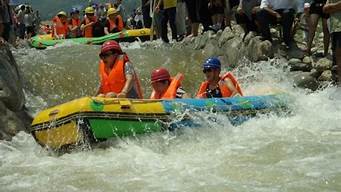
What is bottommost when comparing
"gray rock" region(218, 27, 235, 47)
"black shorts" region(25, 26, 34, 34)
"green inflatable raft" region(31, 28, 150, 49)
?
"black shorts" region(25, 26, 34, 34)

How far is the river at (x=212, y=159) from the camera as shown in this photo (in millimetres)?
4828

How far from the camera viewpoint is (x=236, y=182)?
189 inches

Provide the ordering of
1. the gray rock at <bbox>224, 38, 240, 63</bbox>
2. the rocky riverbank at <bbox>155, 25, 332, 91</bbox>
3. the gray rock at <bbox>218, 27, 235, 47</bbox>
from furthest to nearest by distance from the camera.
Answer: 1. the gray rock at <bbox>218, 27, 235, 47</bbox>
2. the gray rock at <bbox>224, 38, 240, 63</bbox>
3. the rocky riverbank at <bbox>155, 25, 332, 91</bbox>

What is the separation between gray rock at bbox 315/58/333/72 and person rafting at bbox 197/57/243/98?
8.12ft

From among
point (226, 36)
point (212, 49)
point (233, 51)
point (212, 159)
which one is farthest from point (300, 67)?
point (212, 159)

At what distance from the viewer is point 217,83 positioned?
789 centimetres

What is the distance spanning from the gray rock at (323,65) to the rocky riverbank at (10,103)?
4.78 metres

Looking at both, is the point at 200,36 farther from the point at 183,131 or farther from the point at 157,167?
the point at 157,167

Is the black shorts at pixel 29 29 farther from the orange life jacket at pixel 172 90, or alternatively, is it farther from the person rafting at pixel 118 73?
the orange life jacket at pixel 172 90

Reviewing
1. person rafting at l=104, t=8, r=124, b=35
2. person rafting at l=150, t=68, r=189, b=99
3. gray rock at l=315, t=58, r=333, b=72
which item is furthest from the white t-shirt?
person rafting at l=104, t=8, r=124, b=35

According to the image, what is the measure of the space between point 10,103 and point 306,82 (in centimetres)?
470

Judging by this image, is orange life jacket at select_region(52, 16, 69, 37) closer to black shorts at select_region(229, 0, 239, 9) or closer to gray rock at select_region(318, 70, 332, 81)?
black shorts at select_region(229, 0, 239, 9)

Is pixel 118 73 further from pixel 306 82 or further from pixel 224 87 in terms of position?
pixel 306 82

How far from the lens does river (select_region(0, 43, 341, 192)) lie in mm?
4828
